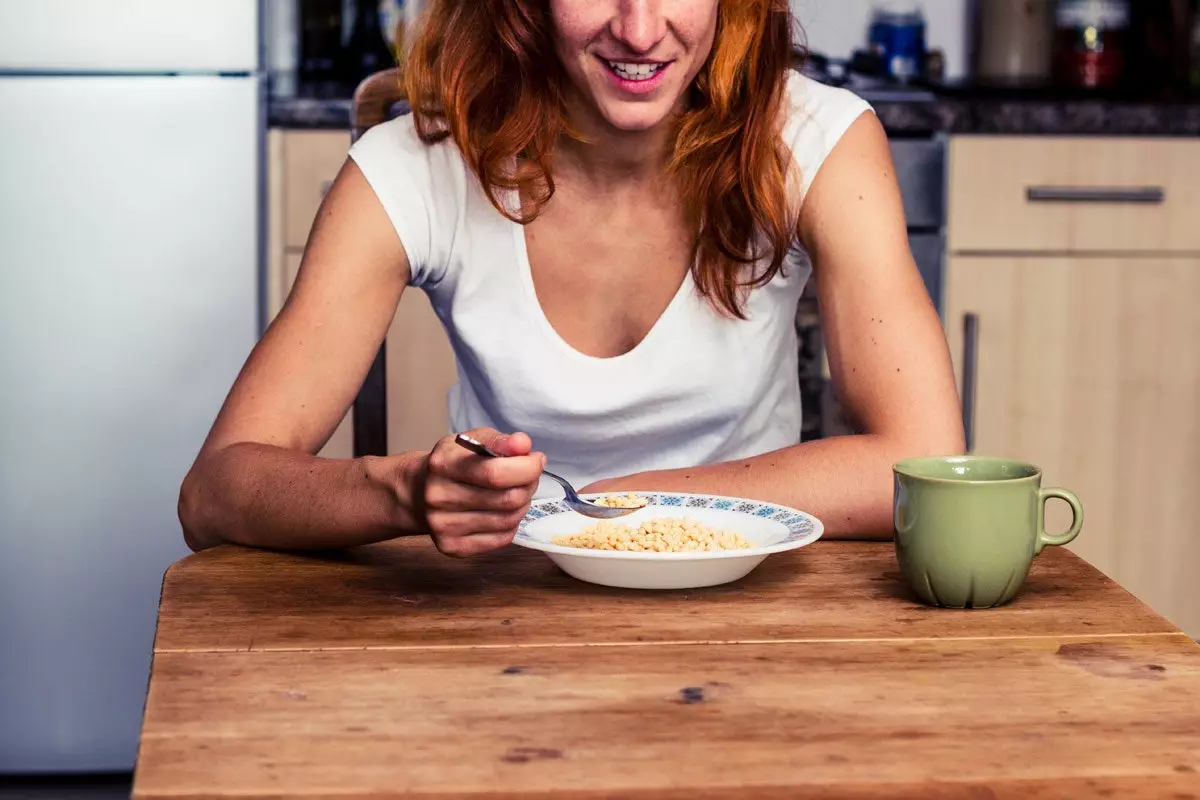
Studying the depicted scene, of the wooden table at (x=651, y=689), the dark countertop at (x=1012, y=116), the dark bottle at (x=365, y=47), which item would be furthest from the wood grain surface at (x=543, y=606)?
the dark bottle at (x=365, y=47)

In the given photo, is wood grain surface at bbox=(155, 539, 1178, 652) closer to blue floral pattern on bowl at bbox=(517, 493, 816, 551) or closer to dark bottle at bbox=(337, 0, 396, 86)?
blue floral pattern on bowl at bbox=(517, 493, 816, 551)

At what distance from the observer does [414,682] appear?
73 cm

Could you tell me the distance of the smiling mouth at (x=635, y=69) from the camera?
128 centimetres

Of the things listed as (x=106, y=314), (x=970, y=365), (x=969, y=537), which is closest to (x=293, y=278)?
(x=106, y=314)

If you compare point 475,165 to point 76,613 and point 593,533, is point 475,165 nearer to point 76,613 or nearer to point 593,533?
point 593,533

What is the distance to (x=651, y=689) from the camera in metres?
0.72

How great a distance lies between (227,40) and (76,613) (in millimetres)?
896

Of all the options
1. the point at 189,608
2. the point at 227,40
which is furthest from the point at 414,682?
the point at 227,40

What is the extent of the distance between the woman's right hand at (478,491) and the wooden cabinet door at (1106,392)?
5.42 ft

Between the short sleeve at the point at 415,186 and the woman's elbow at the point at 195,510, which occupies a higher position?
the short sleeve at the point at 415,186

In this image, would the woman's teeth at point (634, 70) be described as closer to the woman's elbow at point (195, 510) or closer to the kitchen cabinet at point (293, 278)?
the woman's elbow at point (195, 510)

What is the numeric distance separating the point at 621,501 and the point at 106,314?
1.46m

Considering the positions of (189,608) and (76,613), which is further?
(76,613)

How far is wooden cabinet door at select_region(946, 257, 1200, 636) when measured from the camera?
2.41m
